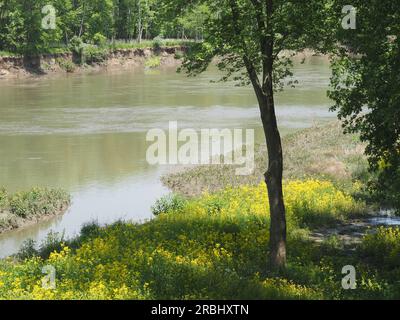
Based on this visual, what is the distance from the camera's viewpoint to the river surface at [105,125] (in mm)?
24422

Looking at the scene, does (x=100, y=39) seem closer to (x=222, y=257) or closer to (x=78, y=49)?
(x=78, y=49)

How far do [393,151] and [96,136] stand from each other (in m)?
26.3

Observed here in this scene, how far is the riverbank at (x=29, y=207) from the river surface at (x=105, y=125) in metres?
0.44

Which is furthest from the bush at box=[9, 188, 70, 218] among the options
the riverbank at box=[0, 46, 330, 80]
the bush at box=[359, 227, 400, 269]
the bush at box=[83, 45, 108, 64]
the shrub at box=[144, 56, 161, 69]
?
the shrub at box=[144, 56, 161, 69]

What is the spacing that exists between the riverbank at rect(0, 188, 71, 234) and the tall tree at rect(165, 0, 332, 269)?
1061 cm

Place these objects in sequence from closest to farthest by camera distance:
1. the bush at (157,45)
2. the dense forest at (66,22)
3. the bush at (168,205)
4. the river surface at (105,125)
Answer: the bush at (168,205), the river surface at (105,125), the dense forest at (66,22), the bush at (157,45)

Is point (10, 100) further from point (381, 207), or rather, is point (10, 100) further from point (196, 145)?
point (381, 207)

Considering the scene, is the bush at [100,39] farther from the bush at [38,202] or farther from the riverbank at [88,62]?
the bush at [38,202]

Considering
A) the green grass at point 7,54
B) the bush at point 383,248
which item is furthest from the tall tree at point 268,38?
the green grass at point 7,54

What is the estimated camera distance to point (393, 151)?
41.7ft

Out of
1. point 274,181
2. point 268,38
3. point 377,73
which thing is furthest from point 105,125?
point 377,73

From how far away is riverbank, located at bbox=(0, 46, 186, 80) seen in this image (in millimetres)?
71562

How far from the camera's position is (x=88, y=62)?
81.4m

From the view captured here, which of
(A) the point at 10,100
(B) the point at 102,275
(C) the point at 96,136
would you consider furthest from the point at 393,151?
(A) the point at 10,100
